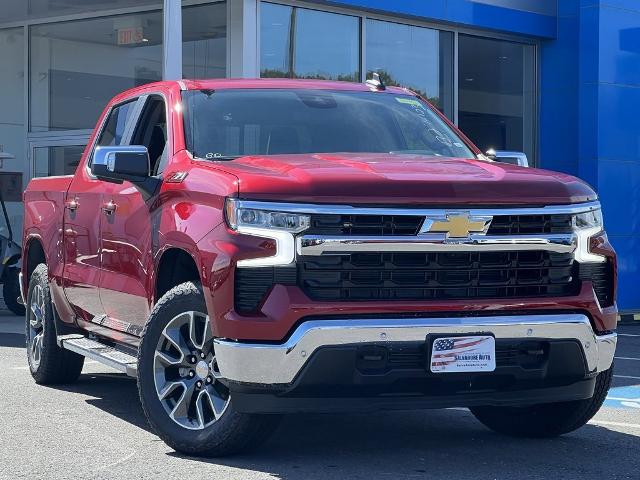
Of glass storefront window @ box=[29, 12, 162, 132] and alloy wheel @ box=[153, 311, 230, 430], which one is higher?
glass storefront window @ box=[29, 12, 162, 132]

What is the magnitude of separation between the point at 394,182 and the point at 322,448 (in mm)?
1583

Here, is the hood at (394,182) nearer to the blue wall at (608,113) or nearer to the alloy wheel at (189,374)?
the alloy wheel at (189,374)

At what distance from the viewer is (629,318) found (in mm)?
18453

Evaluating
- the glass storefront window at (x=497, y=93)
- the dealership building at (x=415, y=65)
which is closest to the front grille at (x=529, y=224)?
the dealership building at (x=415, y=65)

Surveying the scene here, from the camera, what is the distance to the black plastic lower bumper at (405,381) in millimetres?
5551

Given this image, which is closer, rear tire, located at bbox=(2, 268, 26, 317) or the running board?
the running board

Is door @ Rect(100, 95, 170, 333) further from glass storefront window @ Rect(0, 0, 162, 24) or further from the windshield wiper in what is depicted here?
glass storefront window @ Rect(0, 0, 162, 24)

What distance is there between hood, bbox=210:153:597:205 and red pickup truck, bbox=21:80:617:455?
0.4 inches

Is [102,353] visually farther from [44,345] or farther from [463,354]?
[463,354]

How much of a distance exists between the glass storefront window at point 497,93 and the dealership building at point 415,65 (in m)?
0.02

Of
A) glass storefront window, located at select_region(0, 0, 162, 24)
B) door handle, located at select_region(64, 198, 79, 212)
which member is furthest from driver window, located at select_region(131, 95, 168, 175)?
glass storefront window, located at select_region(0, 0, 162, 24)

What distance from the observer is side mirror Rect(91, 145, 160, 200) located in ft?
21.7

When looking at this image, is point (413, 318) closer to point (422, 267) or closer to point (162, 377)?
point (422, 267)

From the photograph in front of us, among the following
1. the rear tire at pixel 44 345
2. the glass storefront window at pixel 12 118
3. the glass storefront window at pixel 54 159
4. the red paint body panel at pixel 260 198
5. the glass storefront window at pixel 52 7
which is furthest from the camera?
the glass storefront window at pixel 12 118
